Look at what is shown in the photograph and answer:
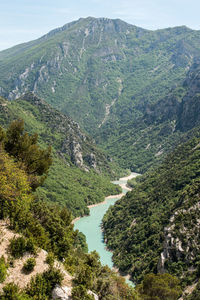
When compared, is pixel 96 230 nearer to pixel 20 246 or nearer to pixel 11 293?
pixel 20 246

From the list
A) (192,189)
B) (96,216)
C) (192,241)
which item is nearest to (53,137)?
(96,216)

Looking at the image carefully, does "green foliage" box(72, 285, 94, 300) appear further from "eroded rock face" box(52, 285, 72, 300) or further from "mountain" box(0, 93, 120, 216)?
"mountain" box(0, 93, 120, 216)

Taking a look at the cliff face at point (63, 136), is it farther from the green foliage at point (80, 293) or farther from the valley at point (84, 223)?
the green foliage at point (80, 293)

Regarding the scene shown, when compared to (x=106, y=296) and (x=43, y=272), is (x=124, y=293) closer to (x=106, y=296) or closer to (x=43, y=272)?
(x=106, y=296)

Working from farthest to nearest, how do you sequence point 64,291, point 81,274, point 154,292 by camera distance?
point 154,292
point 81,274
point 64,291

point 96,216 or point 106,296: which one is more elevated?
point 106,296

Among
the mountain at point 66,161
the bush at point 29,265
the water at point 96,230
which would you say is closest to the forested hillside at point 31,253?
the bush at point 29,265

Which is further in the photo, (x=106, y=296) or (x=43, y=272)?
(x=106, y=296)
